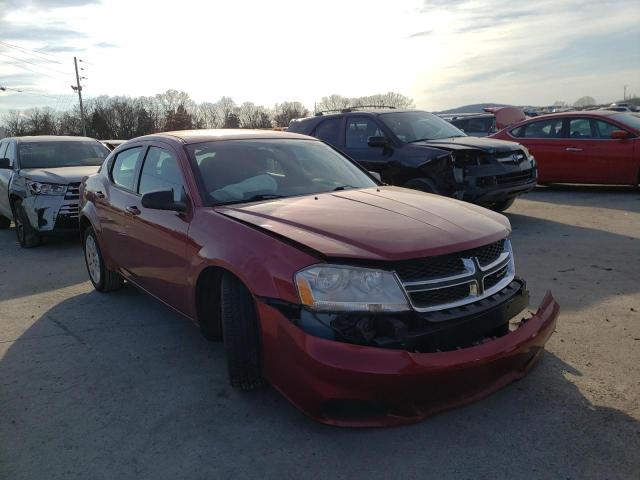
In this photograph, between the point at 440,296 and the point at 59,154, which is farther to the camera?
the point at 59,154

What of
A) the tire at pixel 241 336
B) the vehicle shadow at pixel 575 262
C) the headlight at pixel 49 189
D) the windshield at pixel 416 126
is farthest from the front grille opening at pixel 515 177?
the headlight at pixel 49 189

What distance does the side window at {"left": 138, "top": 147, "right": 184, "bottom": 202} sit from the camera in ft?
12.7

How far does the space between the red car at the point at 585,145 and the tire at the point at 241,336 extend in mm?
9202

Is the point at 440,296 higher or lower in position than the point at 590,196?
higher

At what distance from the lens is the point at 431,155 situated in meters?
7.25

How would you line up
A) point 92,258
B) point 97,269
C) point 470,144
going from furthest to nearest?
point 470,144 → point 92,258 → point 97,269

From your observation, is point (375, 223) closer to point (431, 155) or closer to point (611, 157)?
point (431, 155)

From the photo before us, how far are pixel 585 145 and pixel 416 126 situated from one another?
4.12m

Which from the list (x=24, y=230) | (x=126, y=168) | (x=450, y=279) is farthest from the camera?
(x=24, y=230)

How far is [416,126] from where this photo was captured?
8.17m

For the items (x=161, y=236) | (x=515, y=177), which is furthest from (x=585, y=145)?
(x=161, y=236)

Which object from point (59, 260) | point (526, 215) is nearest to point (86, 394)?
point (59, 260)

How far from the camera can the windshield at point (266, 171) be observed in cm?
374

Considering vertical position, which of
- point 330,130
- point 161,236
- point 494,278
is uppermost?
point 330,130
